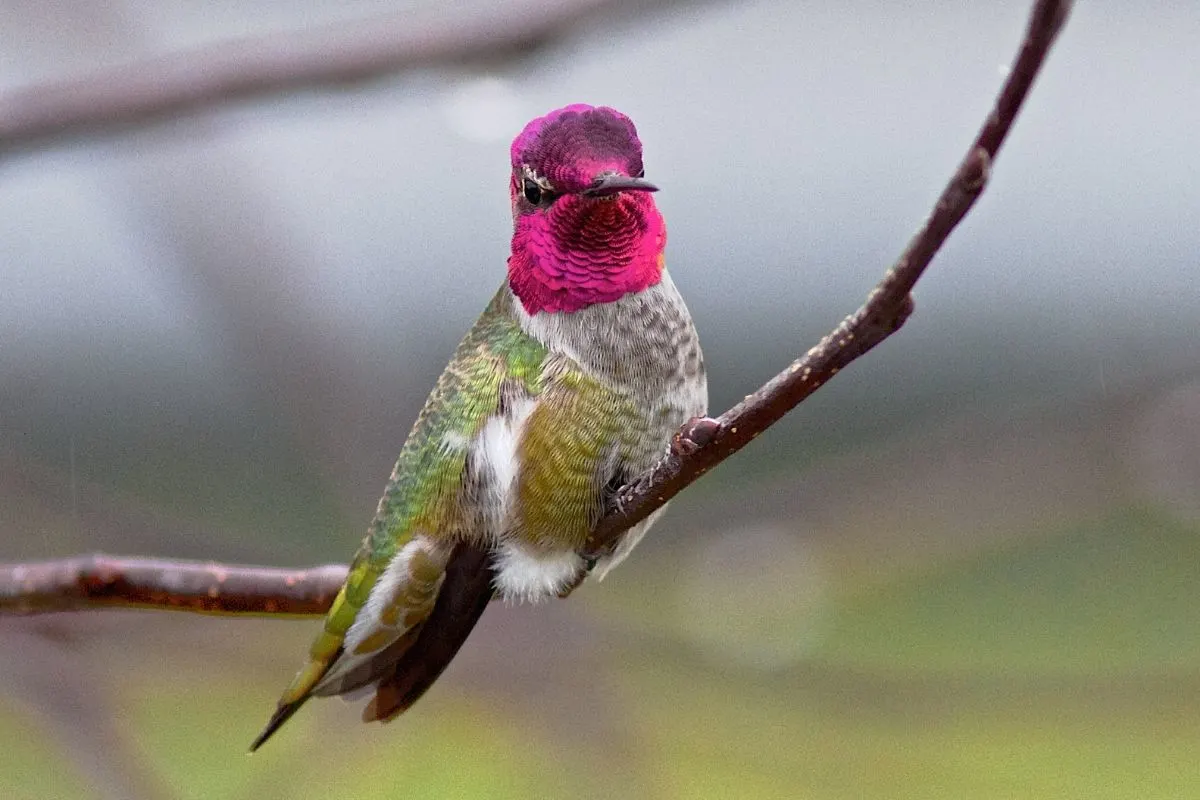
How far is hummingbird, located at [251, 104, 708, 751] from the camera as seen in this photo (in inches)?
55.2

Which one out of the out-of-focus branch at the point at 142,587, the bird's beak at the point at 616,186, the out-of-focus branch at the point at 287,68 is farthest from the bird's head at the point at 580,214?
the out-of-focus branch at the point at 142,587

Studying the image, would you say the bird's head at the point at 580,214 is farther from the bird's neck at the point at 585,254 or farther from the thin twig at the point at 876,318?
the thin twig at the point at 876,318

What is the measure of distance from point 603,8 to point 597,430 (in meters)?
0.45

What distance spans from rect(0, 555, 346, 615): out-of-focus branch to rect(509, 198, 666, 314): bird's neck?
0.40 m

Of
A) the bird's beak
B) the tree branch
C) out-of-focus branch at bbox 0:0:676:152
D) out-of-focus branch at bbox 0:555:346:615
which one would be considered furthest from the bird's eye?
out-of-focus branch at bbox 0:555:346:615

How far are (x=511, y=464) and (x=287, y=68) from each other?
0.52 m

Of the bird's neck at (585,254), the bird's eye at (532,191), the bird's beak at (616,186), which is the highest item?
the bird's beak at (616,186)

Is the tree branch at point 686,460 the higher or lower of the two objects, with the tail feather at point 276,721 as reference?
higher

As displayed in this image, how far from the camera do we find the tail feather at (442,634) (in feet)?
4.59

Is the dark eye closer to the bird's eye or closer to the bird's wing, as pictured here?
the bird's eye

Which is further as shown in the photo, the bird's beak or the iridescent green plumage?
the iridescent green plumage

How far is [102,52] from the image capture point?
2.27 m

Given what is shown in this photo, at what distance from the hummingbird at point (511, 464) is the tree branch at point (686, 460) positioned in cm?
5

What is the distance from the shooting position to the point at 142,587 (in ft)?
4.40
